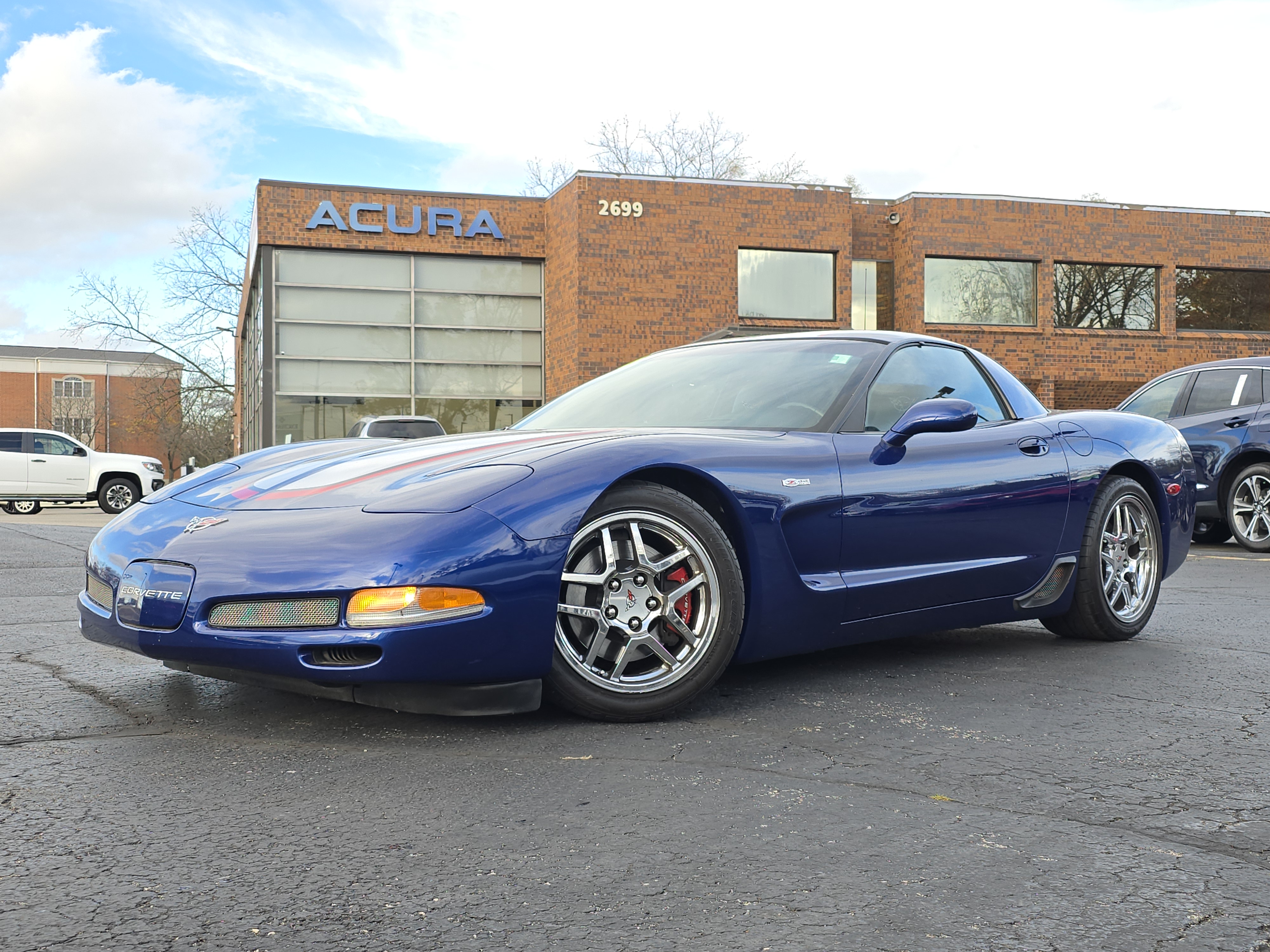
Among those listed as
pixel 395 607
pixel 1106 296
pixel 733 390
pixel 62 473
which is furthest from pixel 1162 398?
pixel 62 473

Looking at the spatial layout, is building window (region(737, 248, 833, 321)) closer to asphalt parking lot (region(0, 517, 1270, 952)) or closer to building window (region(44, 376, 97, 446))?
asphalt parking lot (region(0, 517, 1270, 952))

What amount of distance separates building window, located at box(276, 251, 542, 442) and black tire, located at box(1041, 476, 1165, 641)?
71.7 ft

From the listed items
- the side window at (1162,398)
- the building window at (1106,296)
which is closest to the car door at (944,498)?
the side window at (1162,398)

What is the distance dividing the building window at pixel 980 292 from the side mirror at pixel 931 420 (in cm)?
2350

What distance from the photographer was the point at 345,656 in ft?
10.3

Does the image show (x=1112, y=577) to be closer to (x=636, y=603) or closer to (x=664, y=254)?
(x=636, y=603)

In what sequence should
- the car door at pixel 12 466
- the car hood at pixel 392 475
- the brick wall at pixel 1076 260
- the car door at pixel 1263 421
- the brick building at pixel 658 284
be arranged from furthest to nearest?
the brick wall at pixel 1076 260 → the brick building at pixel 658 284 → the car door at pixel 12 466 → the car door at pixel 1263 421 → the car hood at pixel 392 475

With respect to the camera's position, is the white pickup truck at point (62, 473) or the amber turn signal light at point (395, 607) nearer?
the amber turn signal light at point (395, 607)

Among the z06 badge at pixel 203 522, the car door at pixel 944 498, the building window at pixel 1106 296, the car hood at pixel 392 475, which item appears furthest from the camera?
the building window at pixel 1106 296

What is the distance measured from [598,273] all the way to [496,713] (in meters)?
22.4

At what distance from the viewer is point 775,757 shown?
3.14 meters

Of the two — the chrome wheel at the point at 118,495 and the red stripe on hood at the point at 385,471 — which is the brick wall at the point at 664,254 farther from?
the red stripe on hood at the point at 385,471

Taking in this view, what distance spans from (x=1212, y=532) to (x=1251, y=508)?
3.36 ft

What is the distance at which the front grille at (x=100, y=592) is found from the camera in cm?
355
